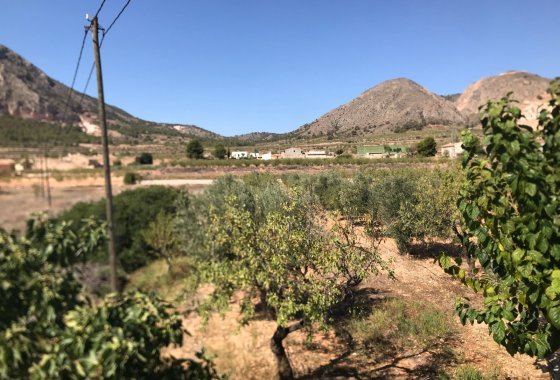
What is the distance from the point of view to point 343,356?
10.2 m

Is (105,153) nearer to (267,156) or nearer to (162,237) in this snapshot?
(162,237)

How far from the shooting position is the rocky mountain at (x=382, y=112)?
32188 mm

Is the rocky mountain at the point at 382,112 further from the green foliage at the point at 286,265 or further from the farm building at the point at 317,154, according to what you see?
the green foliage at the point at 286,265

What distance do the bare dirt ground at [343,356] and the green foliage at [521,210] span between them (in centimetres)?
490

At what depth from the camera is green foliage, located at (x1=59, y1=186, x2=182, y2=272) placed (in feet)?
61.2

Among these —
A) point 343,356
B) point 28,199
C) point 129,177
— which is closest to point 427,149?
point 343,356

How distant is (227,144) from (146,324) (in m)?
43.1

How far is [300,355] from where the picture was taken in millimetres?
10414

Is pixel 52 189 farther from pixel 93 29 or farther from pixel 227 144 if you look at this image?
pixel 227 144

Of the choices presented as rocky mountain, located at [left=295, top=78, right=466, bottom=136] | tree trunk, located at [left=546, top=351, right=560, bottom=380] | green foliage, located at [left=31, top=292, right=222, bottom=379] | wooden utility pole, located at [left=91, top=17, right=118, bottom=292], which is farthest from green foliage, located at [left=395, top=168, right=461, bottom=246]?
green foliage, located at [left=31, top=292, right=222, bottom=379]

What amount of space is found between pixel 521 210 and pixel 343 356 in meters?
7.75

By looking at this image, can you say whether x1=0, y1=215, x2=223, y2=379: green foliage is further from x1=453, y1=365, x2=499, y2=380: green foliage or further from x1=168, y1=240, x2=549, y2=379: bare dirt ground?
x1=453, y1=365, x2=499, y2=380: green foliage

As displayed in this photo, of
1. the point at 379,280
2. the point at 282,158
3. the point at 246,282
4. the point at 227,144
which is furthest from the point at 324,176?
the point at 246,282

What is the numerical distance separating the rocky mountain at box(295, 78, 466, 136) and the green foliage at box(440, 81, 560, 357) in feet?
84.3
